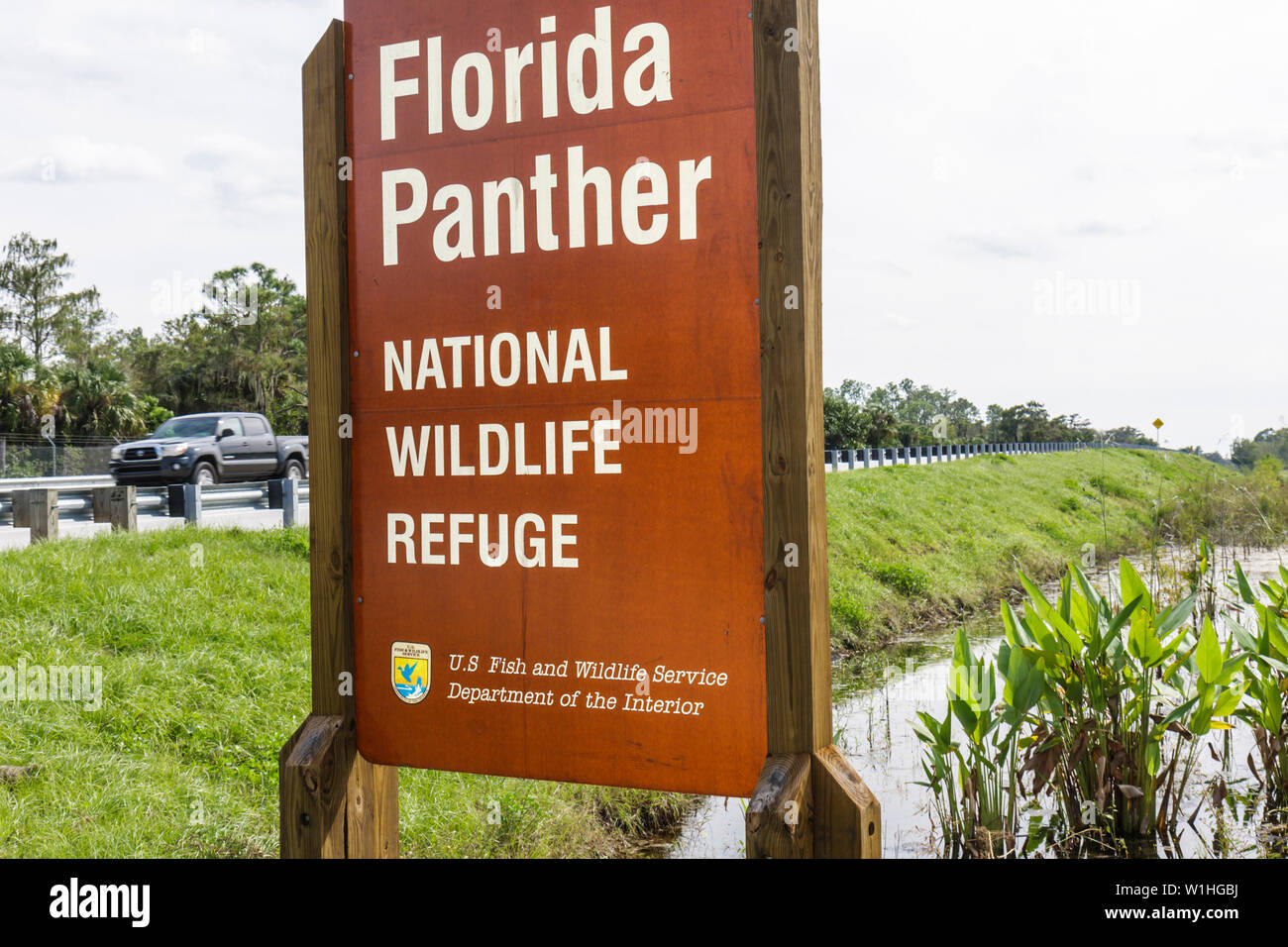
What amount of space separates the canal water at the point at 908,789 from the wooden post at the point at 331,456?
145 cm

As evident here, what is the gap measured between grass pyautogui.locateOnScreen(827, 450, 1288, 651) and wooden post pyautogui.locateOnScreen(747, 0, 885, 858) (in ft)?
17.1

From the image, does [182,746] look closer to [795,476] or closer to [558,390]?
[558,390]

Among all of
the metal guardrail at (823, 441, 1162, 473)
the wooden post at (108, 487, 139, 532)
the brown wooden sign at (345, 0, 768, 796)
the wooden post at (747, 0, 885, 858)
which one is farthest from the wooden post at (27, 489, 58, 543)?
the metal guardrail at (823, 441, 1162, 473)

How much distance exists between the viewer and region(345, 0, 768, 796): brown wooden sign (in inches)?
98.0

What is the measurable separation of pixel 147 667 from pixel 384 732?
4.24m

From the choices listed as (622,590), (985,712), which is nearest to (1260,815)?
(985,712)

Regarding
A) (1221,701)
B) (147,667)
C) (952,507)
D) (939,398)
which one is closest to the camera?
(1221,701)

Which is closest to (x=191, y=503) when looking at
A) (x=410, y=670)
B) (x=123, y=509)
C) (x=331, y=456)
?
(x=123, y=509)

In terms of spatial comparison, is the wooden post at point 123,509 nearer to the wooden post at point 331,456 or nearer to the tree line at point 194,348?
the wooden post at point 331,456

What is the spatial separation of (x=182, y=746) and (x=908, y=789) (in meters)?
4.33

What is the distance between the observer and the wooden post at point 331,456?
2.93m

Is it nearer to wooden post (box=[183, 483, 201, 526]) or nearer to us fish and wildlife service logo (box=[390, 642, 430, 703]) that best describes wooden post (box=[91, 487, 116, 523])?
wooden post (box=[183, 483, 201, 526])

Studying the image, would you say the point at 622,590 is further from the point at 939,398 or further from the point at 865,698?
the point at 939,398
